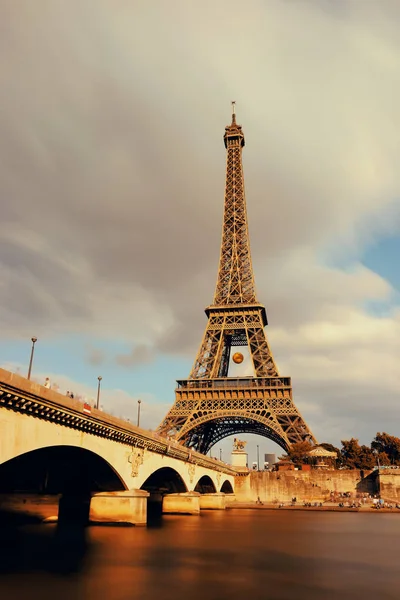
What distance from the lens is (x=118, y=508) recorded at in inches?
1485

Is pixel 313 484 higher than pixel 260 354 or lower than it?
lower

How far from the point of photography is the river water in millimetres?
18422

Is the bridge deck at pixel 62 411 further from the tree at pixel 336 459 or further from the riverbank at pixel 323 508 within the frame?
the tree at pixel 336 459

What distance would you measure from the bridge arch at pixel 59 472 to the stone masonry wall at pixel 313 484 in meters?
53.9

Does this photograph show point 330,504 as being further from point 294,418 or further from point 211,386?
point 211,386

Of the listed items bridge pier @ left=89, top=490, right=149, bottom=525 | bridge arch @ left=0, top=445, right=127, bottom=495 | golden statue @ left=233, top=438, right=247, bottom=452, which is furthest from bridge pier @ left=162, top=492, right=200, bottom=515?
golden statue @ left=233, top=438, right=247, bottom=452

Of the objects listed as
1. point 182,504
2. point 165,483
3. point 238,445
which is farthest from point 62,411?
point 238,445

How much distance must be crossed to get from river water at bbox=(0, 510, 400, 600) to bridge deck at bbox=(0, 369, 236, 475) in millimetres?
6571

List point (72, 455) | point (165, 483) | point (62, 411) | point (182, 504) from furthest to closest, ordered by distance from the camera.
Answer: point (165, 483)
point (182, 504)
point (72, 455)
point (62, 411)

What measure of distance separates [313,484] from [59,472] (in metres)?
60.4

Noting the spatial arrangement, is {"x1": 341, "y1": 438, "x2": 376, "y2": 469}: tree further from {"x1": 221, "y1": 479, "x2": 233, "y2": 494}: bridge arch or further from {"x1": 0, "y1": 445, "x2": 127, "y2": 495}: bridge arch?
{"x1": 0, "y1": 445, "x2": 127, "y2": 495}: bridge arch

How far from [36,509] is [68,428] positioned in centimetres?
2053

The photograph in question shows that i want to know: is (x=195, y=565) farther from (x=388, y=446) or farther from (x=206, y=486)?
(x=388, y=446)

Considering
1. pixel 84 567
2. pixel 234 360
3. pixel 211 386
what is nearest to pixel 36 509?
pixel 84 567
